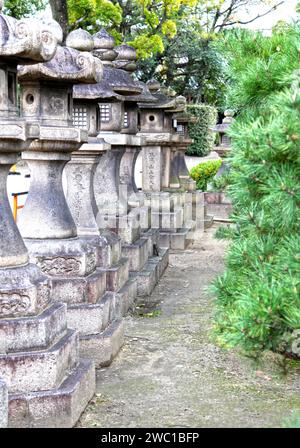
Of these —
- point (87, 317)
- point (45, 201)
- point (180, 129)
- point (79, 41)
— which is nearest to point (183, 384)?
point (87, 317)

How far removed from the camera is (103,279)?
6.38 meters

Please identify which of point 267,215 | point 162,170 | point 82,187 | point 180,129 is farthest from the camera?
point 180,129

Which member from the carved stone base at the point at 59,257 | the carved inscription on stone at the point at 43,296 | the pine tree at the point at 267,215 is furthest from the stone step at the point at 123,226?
the pine tree at the point at 267,215

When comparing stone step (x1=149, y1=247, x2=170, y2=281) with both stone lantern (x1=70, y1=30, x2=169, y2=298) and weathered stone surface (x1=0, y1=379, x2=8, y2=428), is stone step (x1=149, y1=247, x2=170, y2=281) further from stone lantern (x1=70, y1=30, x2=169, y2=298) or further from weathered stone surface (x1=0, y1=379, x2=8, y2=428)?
weathered stone surface (x1=0, y1=379, x2=8, y2=428)

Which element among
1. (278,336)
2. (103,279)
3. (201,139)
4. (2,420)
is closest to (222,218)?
(103,279)

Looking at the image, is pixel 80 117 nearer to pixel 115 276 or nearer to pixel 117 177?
pixel 115 276

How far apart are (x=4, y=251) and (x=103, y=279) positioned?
1922mm

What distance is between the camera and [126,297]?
7.65m

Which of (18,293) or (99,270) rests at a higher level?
(18,293)

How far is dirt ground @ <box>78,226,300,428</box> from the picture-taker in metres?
4.79

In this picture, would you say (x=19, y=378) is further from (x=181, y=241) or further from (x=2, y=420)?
(x=181, y=241)

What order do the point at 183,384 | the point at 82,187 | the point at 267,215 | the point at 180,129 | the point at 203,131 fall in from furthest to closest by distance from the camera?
the point at 203,131 < the point at 180,129 < the point at 82,187 < the point at 183,384 < the point at 267,215

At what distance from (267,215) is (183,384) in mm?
2827

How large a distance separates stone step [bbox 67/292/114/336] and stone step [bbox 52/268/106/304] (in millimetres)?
59
